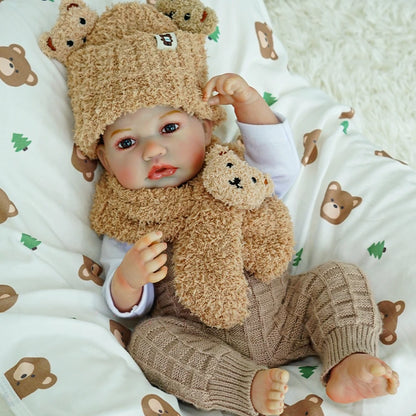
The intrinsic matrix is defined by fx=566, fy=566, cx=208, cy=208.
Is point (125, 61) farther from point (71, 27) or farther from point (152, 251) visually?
point (152, 251)

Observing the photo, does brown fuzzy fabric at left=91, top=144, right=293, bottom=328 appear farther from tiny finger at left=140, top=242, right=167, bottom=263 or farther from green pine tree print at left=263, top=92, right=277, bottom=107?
green pine tree print at left=263, top=92, right=277, bottom=107

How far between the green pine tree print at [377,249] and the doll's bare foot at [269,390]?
319mm

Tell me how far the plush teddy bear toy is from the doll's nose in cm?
8

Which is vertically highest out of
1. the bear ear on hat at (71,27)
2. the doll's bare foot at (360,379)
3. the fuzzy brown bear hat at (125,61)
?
the bear ear on hat at (71,27)

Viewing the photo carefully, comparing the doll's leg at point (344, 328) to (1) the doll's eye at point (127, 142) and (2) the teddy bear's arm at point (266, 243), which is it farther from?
(1) the doll's eye at point (127, 142)

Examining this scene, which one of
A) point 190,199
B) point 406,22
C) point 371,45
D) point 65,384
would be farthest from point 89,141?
point 406,22

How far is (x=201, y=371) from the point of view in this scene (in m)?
0.91

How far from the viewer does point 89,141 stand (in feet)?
3.35

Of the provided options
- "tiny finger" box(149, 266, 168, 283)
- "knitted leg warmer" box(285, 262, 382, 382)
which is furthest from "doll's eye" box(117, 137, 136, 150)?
"knitted leg warmer" box(285, 262, 382, 382)

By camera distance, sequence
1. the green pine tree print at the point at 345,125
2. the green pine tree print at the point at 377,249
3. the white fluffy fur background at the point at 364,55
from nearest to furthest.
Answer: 1. the green pine tree print at the point at 377,249
2. the green pine tree print at the point at 345,125
3. the white fluffy fur background at the point at 364,55

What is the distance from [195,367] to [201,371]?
12mm

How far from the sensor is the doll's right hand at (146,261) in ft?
2.97

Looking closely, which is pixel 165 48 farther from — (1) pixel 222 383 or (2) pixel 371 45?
(2) pixel 371 45

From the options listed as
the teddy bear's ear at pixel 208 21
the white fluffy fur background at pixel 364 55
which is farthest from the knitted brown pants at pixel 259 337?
the white fluffy fur background at pixel 364 55
